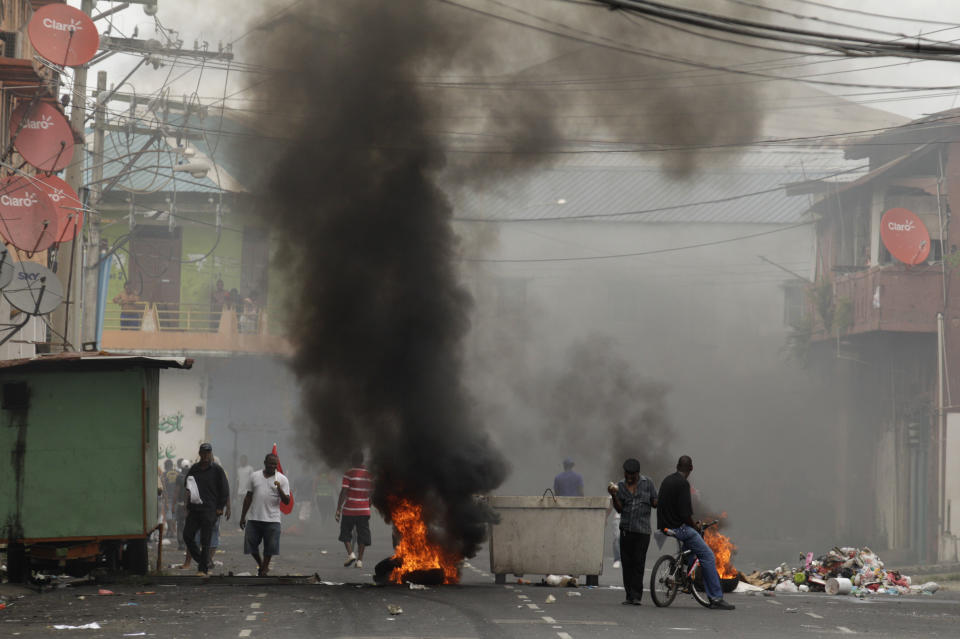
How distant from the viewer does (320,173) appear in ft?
47.8

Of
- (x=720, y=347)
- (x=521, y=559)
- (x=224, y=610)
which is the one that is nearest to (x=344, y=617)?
(x=224, y=610)

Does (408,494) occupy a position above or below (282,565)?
above

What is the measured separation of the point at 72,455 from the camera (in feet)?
40.0

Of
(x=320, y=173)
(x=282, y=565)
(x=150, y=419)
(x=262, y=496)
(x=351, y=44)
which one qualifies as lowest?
(x=282, y=565)

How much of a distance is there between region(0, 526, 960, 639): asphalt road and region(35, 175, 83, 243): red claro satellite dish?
7.07m

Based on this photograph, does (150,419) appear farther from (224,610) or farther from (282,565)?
(282,565)

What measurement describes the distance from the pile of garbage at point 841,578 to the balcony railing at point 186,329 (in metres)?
18.8

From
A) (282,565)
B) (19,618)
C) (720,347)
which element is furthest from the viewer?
(720,347)

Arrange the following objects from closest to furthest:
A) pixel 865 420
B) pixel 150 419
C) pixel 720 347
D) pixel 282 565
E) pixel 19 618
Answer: pixel 19 618 < pixel 150 419 < pixel 282 565 < pixel 865 420 < pixel 720 347

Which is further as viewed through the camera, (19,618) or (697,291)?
(697,291)

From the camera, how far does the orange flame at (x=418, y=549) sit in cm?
1290

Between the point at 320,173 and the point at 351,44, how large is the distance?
1629 millimetres

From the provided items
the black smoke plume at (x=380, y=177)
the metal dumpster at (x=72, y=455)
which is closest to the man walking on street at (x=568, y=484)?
the black smoke plume at (x=380, y=177)

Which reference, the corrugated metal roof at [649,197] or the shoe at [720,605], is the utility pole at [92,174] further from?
the corrugated metal roof at [649,197]
